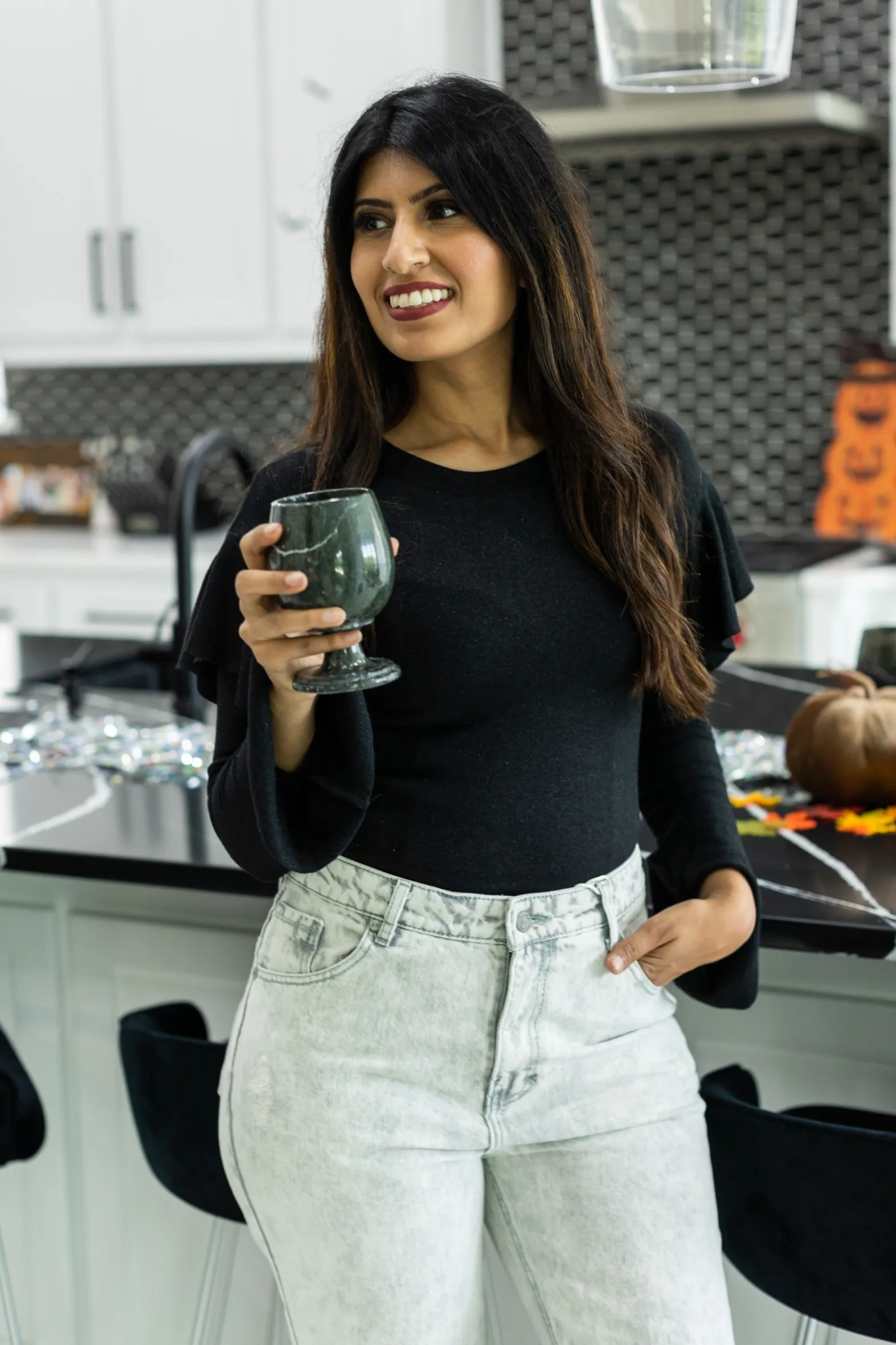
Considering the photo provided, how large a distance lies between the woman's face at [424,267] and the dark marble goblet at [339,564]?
20cm

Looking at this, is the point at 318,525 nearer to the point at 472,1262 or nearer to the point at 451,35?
the point at 472,1262

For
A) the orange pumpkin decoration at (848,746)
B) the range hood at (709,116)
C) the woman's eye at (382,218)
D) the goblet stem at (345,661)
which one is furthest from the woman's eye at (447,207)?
the range hood at (709,116)

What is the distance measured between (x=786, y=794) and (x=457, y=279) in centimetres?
83

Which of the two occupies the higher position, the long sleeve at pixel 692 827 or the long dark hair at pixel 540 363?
the long dark hair at pixel 540 363

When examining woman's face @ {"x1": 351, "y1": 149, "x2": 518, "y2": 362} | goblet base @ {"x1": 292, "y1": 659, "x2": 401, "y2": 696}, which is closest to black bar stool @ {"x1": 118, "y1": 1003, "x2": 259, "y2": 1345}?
goblet base @ {"x1": 292, "y1": 659, "x2": 401, "y2": 696}

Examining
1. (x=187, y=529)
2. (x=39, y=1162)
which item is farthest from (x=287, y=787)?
(x=187, y=529)

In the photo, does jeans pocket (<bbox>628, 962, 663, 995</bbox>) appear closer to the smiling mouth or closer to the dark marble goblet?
the dark marble goblet

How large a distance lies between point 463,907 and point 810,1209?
1.32ft

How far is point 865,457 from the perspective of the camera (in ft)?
12.5

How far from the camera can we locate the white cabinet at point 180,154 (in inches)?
153

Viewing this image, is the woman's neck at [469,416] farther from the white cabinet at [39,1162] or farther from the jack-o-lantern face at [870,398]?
the jack-o-lantern face at [870,398]

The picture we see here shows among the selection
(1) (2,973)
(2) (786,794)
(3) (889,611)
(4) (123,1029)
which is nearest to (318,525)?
(4) (123,1029)

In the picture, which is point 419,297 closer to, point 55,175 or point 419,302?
point 419,302

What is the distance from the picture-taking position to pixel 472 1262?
124 centimetres
